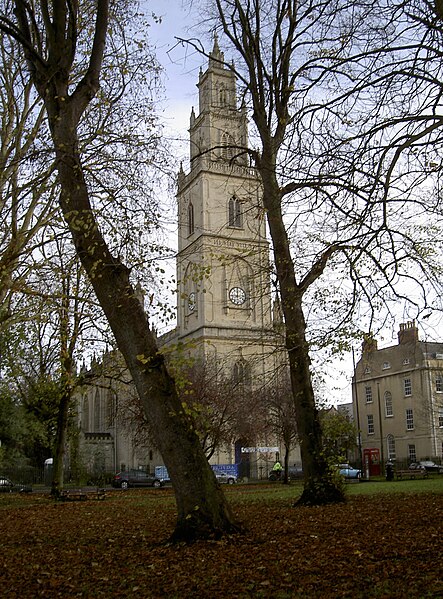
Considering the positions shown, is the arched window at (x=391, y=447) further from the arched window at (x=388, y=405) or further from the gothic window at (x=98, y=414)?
the gothic window at (x=98, y=414)

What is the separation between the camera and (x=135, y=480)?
1569 inches

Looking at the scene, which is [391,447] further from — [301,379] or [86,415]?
[301,379]

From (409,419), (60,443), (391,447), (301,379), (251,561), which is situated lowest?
(391,447)

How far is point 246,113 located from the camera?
50.8 ft

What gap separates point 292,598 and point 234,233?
5268 cm

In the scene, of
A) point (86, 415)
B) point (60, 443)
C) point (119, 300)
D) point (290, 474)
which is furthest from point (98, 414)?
point (119, 300)

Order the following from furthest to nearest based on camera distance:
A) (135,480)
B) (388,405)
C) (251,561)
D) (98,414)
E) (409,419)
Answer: (98,414) < (388,405) < (409,419) < (135,480) < (251,561)

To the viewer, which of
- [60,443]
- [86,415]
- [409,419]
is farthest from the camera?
[86,415]

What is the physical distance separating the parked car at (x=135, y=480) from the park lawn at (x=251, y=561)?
2957cm

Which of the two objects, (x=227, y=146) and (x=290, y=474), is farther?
(x=290, y=474)

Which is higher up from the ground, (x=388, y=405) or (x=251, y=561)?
(x=388, y=405)

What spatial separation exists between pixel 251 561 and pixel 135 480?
34485mm

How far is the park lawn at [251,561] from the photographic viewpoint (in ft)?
19.0

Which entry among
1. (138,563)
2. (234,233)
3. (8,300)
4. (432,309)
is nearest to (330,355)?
(432,309)
